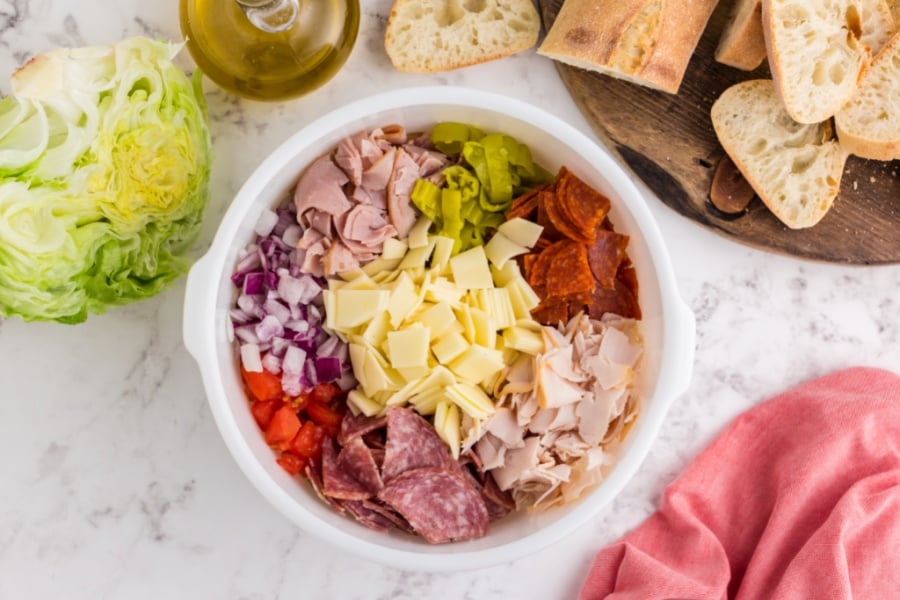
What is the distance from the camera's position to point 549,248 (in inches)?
59.2

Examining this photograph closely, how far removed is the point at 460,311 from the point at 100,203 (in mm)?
599

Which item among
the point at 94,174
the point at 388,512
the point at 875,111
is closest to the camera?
the point at 94,174

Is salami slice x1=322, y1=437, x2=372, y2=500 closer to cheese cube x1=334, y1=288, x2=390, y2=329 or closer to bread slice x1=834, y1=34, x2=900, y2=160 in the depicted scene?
cheese cube x1=334, y1=288, x2=390, y2=329

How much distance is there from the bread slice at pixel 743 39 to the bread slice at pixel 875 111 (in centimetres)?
19

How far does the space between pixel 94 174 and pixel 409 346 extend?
56 cm

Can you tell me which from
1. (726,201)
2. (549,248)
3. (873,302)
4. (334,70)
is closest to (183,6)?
(334,70)

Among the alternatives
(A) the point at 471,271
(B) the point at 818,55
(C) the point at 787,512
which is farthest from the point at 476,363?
(B) the point at 818,55

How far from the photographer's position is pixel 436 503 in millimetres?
1472

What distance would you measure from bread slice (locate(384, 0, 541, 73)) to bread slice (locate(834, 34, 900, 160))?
585 mm

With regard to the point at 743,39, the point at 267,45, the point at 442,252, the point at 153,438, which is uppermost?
the point at 743,39

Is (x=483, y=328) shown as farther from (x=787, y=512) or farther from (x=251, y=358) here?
(x=787, y=512)

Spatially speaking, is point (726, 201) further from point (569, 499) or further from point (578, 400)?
point (569, 499)

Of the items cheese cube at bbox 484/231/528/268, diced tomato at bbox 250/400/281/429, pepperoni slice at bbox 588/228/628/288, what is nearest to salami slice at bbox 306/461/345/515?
diced tomato at bbox 250/400/281/429

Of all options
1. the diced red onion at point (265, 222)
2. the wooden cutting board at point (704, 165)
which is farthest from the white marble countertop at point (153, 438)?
the diced red onion at point (265, 222)
